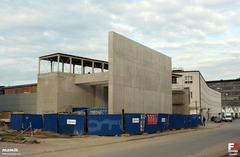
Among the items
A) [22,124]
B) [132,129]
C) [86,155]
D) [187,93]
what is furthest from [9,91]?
[86,155]

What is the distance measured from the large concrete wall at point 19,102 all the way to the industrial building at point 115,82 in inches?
609

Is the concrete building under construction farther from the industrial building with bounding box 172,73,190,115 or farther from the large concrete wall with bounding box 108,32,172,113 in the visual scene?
the industrial building with bounding box 172,73,190,115

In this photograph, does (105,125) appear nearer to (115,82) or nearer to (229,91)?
(115,82)

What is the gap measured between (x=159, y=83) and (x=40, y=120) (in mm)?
27626

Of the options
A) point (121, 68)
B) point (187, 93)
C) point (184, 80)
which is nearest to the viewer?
point (121, 68)

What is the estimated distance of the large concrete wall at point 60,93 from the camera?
5703 centimetres

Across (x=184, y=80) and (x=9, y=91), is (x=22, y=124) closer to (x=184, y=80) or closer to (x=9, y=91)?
(x=9, y=91)

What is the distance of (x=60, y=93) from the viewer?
57.1m

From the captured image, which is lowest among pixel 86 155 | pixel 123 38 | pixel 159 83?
pixel 86 155

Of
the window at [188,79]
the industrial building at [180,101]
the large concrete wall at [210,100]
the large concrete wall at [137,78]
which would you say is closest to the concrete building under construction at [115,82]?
the large concrete wall at [137,78]

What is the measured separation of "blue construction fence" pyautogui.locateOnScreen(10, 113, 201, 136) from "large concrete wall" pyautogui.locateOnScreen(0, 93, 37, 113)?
3710cm

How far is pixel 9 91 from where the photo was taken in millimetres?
99188

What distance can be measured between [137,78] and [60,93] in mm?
11393

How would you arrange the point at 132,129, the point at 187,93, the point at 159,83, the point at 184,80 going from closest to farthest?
the point at 132,129
the point at 159,83
the point at 187,93
the point at 184,80
